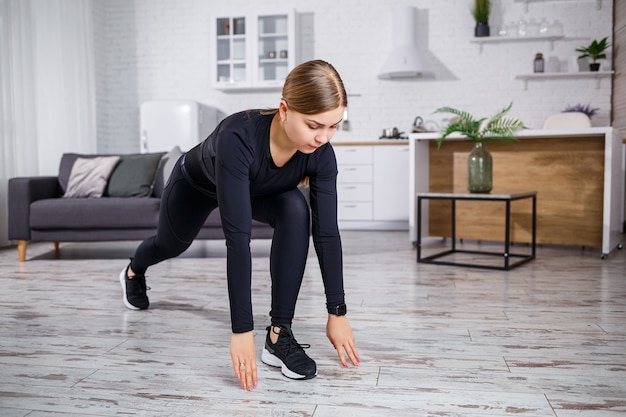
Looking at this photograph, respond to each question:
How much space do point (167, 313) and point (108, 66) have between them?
5.13m

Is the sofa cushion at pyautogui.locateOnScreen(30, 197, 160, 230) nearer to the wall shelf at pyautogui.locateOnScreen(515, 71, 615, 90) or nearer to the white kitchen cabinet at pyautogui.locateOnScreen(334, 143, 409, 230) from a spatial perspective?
the white kitchen cabinet at pyautogui.locateOnScreen(334, 143, 409, 230)

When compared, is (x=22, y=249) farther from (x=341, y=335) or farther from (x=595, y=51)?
(x=595, y=51)

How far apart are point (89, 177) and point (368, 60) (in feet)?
11.0

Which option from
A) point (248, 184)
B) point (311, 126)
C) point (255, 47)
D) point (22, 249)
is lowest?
point (22, 249)

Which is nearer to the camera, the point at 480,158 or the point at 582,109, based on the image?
the point at 480,158

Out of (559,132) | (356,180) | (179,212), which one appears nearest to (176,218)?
(179,212)

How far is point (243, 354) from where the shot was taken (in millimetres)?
1421

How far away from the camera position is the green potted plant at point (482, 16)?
5918mm

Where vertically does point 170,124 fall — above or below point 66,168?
above

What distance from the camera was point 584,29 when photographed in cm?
588

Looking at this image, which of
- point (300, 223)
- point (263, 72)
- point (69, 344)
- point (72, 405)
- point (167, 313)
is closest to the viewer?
point (72, 405)

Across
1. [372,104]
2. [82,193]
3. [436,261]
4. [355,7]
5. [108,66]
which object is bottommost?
[436,261]

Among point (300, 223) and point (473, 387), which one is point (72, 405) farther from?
point (473, 387)

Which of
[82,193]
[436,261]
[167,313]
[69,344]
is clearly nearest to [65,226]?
[82,193]
